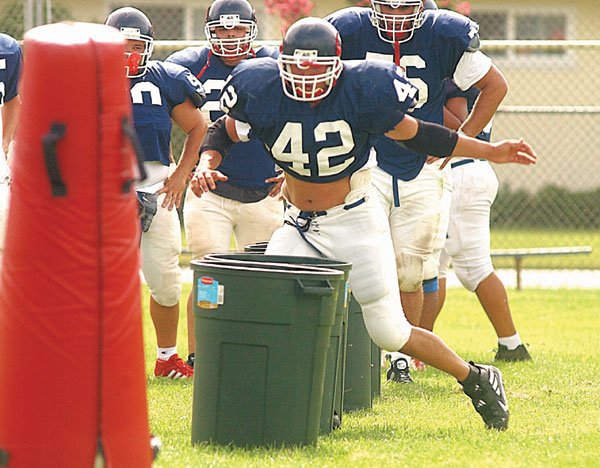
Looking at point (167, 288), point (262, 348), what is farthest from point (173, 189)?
point (262, 348)

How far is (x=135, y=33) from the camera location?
6.38 metres

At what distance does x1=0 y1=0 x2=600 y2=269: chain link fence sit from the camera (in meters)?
16.2

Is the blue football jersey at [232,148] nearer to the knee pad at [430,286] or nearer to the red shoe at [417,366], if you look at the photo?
the knee pad at [430,286]

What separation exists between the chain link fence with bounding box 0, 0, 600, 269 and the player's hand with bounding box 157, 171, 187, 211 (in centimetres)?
908

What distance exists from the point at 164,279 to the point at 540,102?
469 inches

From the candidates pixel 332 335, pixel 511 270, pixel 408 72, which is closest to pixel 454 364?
pixel 332 335

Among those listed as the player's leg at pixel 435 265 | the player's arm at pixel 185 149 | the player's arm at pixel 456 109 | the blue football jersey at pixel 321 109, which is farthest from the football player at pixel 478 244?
the blue football jersey at pixel 321 109

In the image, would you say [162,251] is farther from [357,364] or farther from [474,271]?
[474,271]

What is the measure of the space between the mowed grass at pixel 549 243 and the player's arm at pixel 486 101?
6519 millimetres

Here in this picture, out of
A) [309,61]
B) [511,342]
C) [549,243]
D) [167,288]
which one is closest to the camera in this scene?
[309,61]

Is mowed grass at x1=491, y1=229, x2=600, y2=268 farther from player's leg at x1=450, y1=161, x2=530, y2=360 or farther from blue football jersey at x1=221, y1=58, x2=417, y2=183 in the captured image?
blue football jersey at x1=221, y1=58, x2=417, y2=183

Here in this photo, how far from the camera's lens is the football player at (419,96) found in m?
6.41

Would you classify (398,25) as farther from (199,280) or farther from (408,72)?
(199,280)

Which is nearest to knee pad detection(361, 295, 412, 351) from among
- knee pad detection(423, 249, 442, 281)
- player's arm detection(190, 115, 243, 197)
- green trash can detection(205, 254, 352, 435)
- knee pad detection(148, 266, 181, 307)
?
green trash can detection(205, 254, 352, 435)
